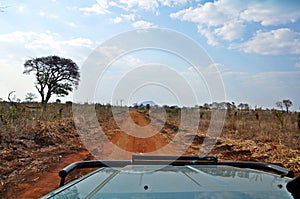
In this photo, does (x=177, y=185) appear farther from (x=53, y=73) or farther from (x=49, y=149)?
(x=53, y=73)

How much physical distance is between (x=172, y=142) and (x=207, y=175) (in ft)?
35.0

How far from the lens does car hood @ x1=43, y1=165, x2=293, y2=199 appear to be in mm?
1574

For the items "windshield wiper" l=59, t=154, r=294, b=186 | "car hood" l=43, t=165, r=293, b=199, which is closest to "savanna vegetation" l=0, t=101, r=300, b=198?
"windshield wiper" l=59, t=154, r=294, b=186

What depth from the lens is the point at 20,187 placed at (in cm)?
560

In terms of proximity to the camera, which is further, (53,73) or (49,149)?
(53,73)

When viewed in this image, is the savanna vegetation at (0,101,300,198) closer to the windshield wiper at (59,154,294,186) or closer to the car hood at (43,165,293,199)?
the windshield wiper at (59,154,294,186)

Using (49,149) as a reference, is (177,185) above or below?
above

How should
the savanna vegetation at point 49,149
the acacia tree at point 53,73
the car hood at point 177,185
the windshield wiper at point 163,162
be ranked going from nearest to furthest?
the car hood at point 177,185, the windshield wiper at point 163,162, the savanna vegetation at point 49,149, the acacia tree at point 53,73

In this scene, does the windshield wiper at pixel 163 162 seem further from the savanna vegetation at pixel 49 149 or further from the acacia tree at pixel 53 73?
the acacia tree at pixel 53 73

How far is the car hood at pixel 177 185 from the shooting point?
5.16 ft

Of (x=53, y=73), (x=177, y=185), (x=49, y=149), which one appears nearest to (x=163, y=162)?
(x=177, y=185)

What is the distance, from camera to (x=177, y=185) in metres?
1.75

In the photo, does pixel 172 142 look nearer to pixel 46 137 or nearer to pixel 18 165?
pixel 46 137

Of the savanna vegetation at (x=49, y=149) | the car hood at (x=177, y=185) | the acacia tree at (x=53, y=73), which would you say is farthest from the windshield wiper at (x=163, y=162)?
the acacia tree at (x=53, y=73)
